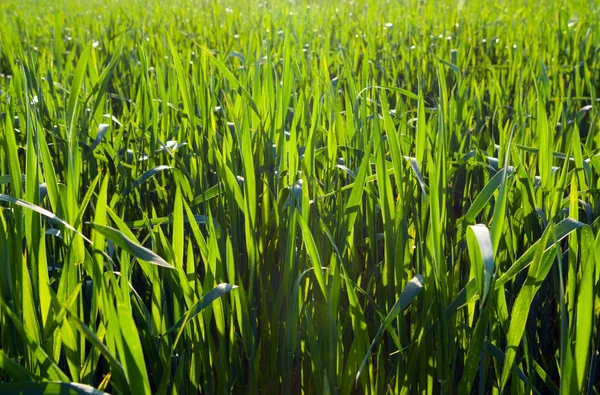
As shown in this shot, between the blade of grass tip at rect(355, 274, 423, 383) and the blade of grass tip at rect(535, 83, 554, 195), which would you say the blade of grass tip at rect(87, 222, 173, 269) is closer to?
the blade of grass tip at rect(355, 274, 423, 383)

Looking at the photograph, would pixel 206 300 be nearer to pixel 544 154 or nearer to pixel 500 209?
pixel 500 209

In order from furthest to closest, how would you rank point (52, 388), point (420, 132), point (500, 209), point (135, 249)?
point (420, 132) < point (500, 209) < point (135, 249) < point (52, 388)

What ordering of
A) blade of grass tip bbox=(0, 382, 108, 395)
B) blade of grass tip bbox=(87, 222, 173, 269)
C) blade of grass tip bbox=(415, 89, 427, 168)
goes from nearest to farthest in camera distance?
blade of grass tip bbox=(0, 382, 108, 395) < blade of grass tip bbox=(87, 222, 173, 269) < blade of grass tip bbox=(415, 89, 427, 168)

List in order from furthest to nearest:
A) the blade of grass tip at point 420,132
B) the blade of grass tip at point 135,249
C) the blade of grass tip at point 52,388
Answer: the blade of grass tip at point 420,132, the blade of grass tip at point 135,249, the blade of grass tip at point 52,388

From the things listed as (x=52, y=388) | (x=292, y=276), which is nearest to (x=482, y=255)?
(x=292, y=276)

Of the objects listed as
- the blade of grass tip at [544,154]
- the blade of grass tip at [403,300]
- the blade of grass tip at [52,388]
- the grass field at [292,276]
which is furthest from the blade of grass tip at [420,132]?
the blade of grass tip at [52,388]

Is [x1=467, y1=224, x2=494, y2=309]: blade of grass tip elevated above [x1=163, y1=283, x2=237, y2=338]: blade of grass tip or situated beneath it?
elevated above

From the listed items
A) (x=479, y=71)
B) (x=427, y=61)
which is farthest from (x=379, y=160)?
(x=479, y=71)

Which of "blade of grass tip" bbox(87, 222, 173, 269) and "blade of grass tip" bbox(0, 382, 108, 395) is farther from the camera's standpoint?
"blade of grass tip" bbox(87, 222, 173, 269)

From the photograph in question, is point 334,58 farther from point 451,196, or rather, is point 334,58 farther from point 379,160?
point 379,160

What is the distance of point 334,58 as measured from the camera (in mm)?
1966

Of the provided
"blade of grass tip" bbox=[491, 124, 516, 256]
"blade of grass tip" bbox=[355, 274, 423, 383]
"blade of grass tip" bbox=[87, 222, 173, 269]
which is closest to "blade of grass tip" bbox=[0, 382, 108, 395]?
"blade of grass tip" bbox=[87, 222, 173, 269]

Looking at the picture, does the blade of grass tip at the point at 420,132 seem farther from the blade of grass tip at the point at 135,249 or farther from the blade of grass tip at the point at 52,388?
the blade of grass tip at the point at 52,388

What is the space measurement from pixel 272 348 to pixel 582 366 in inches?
13.4
